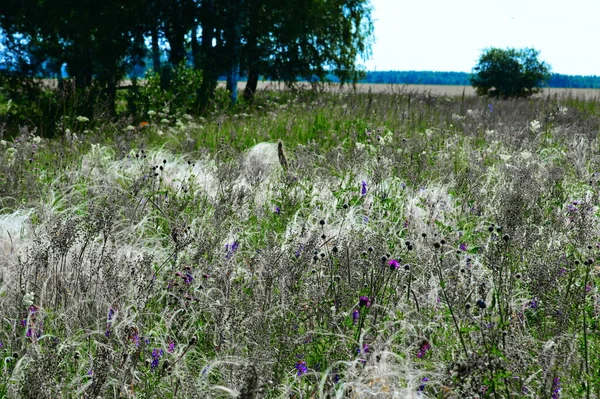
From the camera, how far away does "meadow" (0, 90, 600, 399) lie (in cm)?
214

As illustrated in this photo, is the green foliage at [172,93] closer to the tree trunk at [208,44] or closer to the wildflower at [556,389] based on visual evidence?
the tree trunk at [208,44]

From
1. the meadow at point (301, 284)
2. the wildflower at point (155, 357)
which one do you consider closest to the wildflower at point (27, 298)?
the meadow at point (301, 284)

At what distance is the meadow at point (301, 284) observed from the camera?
7.01ft

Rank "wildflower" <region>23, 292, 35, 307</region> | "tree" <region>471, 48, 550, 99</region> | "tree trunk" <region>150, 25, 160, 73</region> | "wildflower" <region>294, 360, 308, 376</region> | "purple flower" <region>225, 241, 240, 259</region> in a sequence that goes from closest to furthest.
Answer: "wildflower" <region>294, 360, 308, 376</region>
"wildflower" <region>23, 292, 35, 307</region>
"purple flower" <region>225, 241, 240, 259</region>
"tree trunk" <region>150, 25, 160, 73</region>
"tree" <region>471, 48, 550, 99</region>

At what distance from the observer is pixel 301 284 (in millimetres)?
2977

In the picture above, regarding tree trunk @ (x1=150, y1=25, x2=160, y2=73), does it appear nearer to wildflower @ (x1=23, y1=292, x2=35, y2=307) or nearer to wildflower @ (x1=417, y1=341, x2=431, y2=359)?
wildflower @ (x1=23, y1=292, x2=35, y2=307)

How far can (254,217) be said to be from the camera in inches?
173

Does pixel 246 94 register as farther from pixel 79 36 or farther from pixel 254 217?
pixel 254 217

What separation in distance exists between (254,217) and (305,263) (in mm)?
1547

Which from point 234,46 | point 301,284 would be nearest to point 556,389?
point 301,284

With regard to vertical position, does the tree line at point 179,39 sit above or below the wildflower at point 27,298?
above

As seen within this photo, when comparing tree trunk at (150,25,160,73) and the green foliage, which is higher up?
tree trunk at (150,25,160,73)

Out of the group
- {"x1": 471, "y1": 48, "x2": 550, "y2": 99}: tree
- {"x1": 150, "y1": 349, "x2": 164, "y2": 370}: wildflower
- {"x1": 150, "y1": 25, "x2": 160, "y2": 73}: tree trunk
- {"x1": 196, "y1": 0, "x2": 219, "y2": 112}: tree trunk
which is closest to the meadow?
{"x1": 150, "y1": 349, "x2": 164, "y2": 370}: wildflower

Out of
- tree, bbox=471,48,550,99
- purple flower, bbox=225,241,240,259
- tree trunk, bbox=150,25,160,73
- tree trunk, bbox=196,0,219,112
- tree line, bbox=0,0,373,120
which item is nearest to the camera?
purple flower, bbox=225,241,240,259
